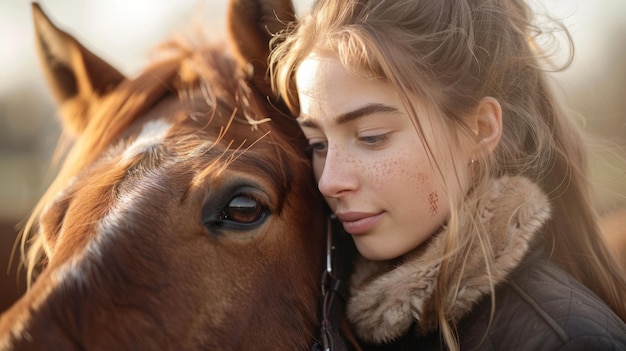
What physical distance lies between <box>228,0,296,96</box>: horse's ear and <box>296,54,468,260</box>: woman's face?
27 cm

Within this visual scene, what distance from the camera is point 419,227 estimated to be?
58.3 inches

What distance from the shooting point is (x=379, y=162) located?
145 centimetres

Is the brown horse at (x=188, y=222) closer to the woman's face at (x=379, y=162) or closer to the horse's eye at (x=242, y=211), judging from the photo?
the horse's eye at (x=242, y=211)

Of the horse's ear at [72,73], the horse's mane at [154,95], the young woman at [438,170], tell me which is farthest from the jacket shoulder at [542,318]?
the horse's ear at [72,73]

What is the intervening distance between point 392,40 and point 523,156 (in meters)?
0.50

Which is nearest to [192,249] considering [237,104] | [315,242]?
[315,242]

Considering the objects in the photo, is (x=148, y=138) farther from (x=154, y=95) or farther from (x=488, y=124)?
(x=488, y=124)

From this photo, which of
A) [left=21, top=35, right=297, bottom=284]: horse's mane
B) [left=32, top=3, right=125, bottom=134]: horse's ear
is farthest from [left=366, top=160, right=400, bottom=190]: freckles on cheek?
[left=32, top=3, right=125, bottom=134]: horse's ear

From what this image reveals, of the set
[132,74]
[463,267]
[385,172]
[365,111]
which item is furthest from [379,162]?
[132,74]

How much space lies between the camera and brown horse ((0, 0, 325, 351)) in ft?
3.78

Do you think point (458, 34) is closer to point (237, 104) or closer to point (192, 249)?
point (237, 104)

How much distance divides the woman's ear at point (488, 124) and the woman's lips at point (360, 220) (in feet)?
1.13

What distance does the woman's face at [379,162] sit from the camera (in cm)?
145

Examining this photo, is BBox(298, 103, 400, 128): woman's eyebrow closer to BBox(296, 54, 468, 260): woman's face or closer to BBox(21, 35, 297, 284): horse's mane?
BBox(296, 54, 468, 260): woman's face
